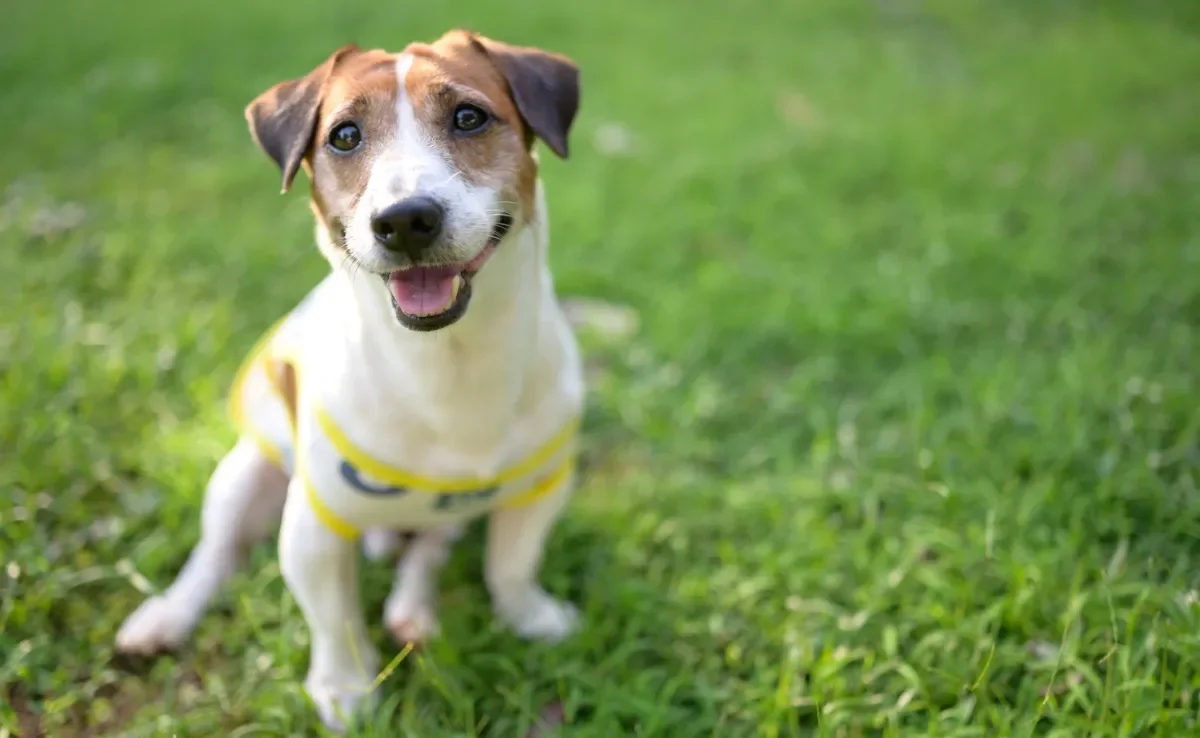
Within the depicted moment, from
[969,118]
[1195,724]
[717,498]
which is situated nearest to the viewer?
[1195,724]

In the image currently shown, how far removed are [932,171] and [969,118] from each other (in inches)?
42.6

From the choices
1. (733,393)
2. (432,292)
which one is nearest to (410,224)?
(432,292)

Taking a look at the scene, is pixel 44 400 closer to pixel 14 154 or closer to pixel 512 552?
pixel 512 552

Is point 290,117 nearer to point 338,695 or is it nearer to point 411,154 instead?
point 411,154

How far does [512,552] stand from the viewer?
2855mm

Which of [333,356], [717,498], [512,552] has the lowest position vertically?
[717,498]

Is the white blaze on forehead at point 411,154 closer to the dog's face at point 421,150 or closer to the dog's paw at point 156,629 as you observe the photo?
the dog's face at point 421,150

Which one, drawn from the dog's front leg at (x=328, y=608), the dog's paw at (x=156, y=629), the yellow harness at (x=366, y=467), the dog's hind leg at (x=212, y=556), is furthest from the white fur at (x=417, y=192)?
the dog's paw at (x=156, y=629)

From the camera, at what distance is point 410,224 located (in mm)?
2053

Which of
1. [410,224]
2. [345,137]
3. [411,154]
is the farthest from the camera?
[345,137]

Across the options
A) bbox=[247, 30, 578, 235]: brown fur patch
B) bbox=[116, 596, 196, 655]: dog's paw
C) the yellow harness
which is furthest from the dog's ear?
bbox=[116, 596, 196, 655]: dog's paw

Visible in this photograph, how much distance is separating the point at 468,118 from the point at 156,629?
1.85 meters

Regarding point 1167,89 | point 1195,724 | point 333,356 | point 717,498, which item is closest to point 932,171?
point 1167,89

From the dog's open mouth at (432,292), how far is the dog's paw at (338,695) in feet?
3.66
